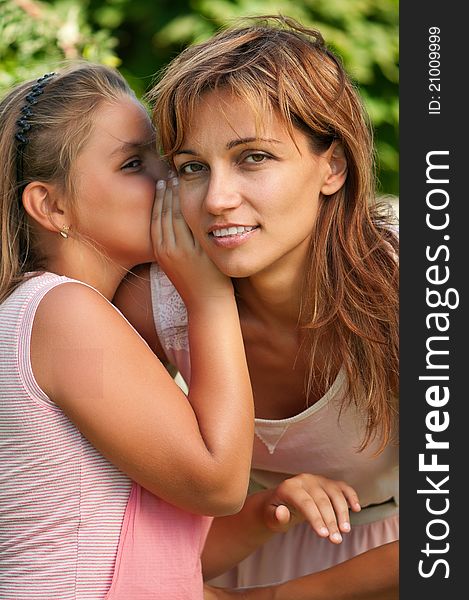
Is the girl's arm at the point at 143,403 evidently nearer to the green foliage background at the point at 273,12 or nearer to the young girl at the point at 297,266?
the young girl at the point at 297,266

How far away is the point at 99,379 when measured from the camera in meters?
2.41

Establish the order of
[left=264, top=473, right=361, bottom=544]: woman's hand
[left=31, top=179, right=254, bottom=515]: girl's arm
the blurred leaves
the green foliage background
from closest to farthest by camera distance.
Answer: [left=31, top=179, right=254, bottom=515]: girl's arm
[left=264, top=473, right=361, bottom=544]: woman's hand
the blurred leaves
the green foliage background

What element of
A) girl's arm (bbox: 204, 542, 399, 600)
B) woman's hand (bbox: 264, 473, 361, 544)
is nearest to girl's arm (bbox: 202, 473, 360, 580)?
woman's hand (bbox: 264, 473, 361, 544)

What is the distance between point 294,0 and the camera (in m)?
6.09

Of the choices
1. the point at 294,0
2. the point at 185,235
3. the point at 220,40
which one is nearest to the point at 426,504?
the point at 185,235

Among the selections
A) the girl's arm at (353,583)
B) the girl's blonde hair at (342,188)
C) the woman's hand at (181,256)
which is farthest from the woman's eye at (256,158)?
the girl's arm at (353,583)

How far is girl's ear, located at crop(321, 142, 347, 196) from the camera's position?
284 centimetres

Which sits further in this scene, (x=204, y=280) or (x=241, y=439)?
(x=204, y=280)

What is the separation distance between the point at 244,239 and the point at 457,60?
0.72m

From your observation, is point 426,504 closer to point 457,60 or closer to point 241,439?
point 241,439

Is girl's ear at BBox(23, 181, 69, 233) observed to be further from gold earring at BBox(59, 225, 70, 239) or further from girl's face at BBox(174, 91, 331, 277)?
girl's face at BBox(174, 91, 331, 277)

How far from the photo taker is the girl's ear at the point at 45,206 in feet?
8.98

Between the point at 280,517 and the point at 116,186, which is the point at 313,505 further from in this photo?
the point at 116,186

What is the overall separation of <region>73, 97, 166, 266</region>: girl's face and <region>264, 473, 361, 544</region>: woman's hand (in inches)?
29.9
